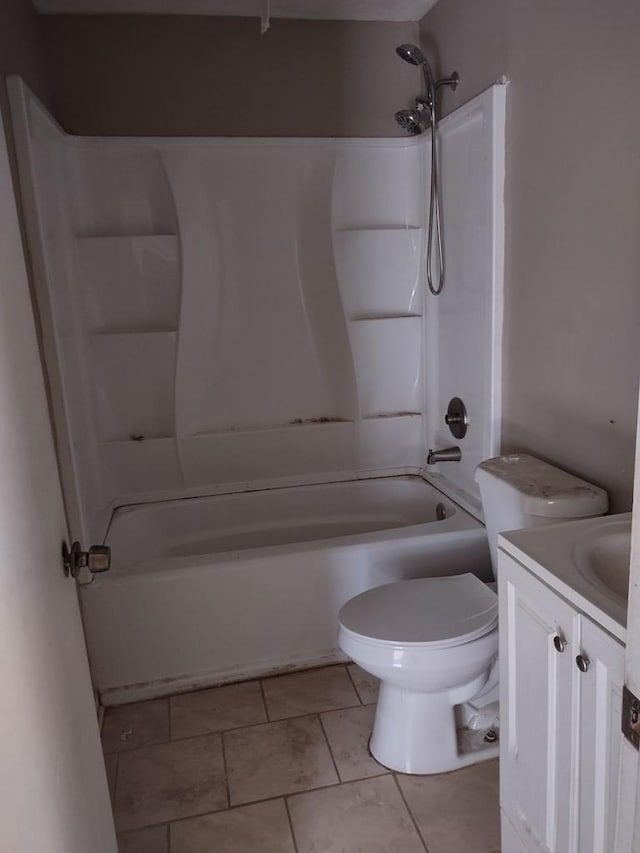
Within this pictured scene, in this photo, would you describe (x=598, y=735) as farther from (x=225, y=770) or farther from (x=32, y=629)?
(x=225, y=770)

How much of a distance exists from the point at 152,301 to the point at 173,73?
90cm

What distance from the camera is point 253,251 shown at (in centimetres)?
283

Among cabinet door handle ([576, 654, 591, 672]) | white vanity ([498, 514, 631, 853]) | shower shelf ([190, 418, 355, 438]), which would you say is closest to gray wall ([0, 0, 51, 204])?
shower shelf ([190, 418, 355, 438])

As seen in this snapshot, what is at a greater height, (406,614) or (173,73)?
(173,73)

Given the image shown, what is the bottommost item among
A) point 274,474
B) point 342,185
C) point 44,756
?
point 274,474

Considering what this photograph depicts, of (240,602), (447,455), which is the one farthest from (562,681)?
(447,455)

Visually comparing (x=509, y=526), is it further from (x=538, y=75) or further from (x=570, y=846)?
(x=538, y=75)

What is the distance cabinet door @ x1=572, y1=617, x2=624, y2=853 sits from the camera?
0.95 m

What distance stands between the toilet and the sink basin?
30cm

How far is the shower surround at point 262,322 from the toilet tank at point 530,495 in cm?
46

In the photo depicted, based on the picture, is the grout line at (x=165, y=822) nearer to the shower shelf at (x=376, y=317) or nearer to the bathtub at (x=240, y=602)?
the bathtub at (x=240, y=602)

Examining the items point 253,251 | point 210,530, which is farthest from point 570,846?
point 253,251

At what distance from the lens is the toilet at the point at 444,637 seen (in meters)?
1.66

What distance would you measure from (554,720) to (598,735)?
5.4 inches
